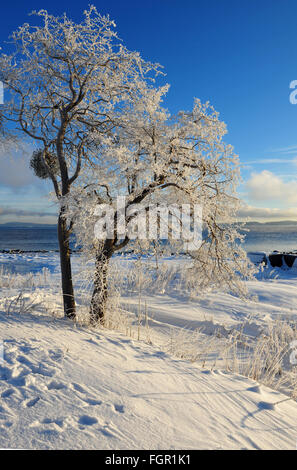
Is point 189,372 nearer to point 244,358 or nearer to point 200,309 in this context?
point 244,358

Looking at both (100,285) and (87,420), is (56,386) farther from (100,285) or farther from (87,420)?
(100,285)

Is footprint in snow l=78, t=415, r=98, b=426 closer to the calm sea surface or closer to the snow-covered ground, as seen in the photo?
the snow-covered ground

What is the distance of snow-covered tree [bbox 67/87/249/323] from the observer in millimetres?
5344

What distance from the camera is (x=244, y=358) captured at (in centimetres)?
512

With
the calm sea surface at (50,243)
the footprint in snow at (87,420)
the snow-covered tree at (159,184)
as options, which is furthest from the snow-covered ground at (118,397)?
the calm sea surface at (50,243)

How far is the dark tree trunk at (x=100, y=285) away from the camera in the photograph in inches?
223

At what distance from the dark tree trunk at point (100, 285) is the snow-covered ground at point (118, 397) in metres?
0.54

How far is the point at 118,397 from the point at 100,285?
290cm

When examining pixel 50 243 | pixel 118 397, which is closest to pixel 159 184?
pixel 118 397

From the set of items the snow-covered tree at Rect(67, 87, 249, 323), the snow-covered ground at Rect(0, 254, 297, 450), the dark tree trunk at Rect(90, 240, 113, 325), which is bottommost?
the snow-covered ground at Rect(0, 254, 297, 450)

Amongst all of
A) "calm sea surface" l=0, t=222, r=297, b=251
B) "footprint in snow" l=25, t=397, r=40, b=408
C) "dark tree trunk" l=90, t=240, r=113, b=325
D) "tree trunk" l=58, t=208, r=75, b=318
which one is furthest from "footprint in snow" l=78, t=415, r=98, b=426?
"calm sea surface" l=0, t=222, r=297, b=251

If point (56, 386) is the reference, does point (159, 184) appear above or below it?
above

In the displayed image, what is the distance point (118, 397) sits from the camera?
116 inches
